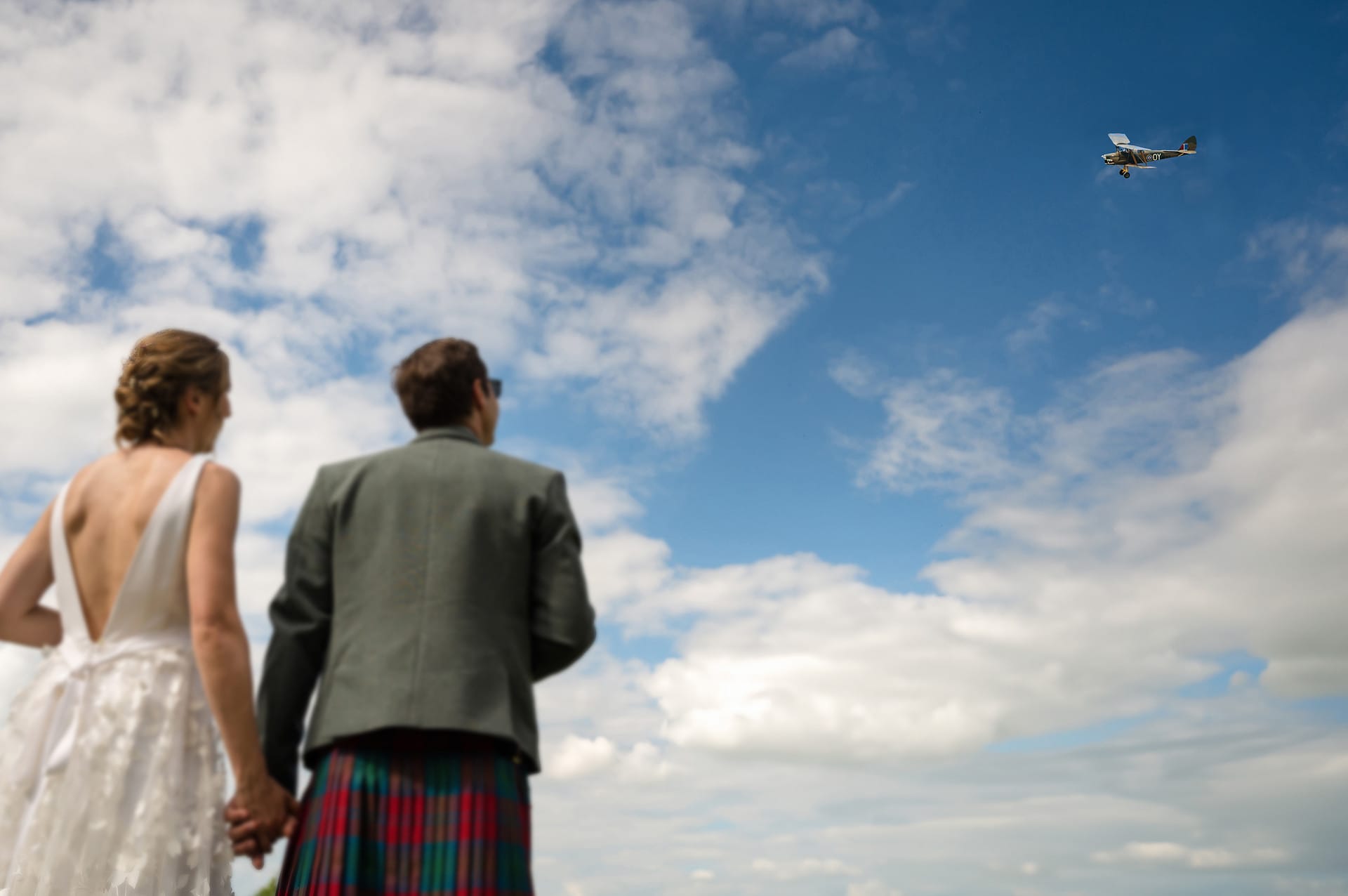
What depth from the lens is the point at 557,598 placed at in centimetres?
365

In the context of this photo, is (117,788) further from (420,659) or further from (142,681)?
(420,659)

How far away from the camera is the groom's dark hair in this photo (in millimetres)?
3908

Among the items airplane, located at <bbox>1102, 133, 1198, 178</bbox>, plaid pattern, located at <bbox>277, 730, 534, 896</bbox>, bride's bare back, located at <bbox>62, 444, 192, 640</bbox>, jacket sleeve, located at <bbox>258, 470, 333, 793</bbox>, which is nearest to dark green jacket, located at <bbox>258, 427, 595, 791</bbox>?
jacket sleeve, located at <bbox>258, 470, 333, 793</bbox>

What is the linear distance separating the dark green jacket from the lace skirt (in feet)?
0.82

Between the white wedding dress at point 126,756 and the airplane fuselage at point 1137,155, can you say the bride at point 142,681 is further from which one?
the airplane fuselage at point 1137,155

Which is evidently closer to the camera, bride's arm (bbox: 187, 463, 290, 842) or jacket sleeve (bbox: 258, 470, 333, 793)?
bride's arm (bbox: 187, 463, 290, 842)

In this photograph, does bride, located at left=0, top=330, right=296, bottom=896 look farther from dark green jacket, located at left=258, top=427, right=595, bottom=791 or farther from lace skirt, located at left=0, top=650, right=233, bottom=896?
dark green jacket, located at left=258, top=427, right=595, bottom=791

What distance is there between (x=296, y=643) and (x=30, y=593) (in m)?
0.95

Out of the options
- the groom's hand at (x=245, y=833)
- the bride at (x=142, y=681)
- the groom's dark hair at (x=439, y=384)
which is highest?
the groom's dark hair at (x=439, y=384)

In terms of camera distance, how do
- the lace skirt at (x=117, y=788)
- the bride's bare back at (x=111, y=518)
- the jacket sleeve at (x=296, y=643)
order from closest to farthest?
1. the lace skirt at (x=117, y=788)
2. the bride's bare back at (x=111, y=518)
3. the jacket sleeve at (x=296, y=643)

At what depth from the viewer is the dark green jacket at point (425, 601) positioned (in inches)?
134

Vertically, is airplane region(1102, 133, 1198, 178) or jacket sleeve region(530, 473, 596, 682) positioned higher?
airplane region(1102, 133, 1198, 178)

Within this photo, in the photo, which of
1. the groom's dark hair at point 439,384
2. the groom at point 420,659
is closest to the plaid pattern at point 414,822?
the groom at point 420,659

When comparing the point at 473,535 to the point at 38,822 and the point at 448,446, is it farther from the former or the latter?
the point at 38,822
